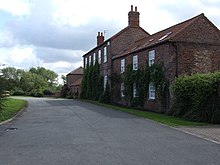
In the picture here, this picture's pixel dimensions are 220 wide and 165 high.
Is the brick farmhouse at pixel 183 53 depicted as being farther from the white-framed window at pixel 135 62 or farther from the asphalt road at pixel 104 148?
the asphalt road at pixel 104 148

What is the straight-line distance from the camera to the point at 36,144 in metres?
10.9

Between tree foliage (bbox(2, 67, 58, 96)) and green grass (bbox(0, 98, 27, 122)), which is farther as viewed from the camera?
tree foliage (bbox(2, 67, 58, 96))

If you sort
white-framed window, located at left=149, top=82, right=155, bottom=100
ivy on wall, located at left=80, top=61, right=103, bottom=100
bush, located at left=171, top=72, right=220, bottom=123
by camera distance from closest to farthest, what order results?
bush, located at left=171, top=72, right=220, bottom=123 < white-framed window, located at left=149, top=82, right=155, bottom=100 < ivy on wall, located at left=80, top=61, right=103, bottom=100

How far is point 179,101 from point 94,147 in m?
13.2

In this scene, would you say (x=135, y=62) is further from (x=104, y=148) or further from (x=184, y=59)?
(x=104, y=148)

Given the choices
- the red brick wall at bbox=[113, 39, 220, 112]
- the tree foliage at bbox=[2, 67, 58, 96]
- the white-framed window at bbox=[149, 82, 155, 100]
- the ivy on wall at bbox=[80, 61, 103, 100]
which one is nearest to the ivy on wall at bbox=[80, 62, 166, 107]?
the ivy on wall at bbox=[80, 61, 103, 100]

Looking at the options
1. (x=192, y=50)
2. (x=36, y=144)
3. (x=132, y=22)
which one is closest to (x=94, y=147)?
(x=36, y=144)

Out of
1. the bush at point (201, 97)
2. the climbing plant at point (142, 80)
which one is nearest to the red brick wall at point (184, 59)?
the climbing plant at point (142, 80)

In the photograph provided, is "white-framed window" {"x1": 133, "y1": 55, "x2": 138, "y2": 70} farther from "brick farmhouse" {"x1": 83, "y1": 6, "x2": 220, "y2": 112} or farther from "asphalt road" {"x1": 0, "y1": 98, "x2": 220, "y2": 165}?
"asphalt road" {"x1": 0, "y1": 98, "x2": 220, "y2": 165}

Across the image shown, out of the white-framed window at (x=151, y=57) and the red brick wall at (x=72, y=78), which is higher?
the red brick wall at (x=72, y=78)

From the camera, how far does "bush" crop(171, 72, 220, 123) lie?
19.3 m

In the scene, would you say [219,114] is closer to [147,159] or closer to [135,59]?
[147,159]

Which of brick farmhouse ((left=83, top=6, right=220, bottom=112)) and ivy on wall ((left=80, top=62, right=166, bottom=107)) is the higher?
brick farmhouse ((left=83, top=6, right=220, bottom=112))

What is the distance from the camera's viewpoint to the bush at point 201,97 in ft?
63.2
